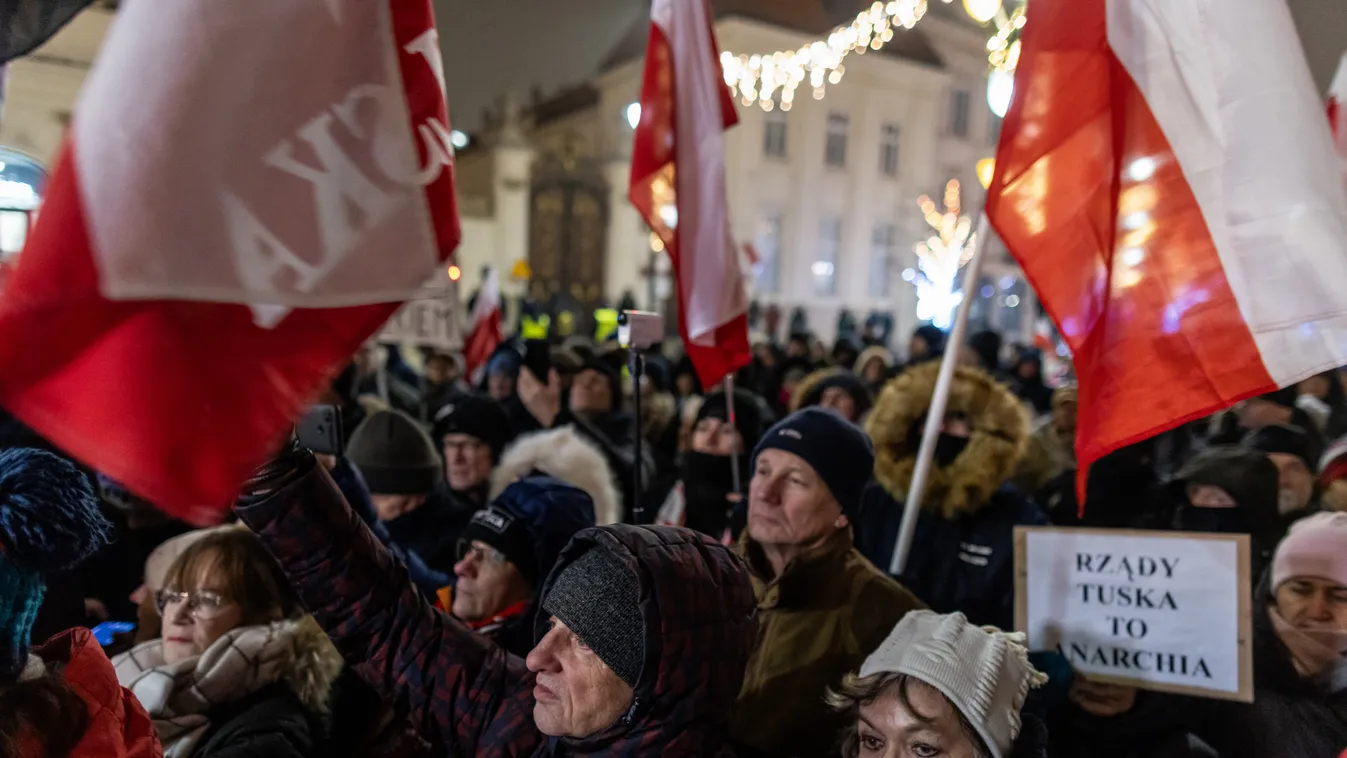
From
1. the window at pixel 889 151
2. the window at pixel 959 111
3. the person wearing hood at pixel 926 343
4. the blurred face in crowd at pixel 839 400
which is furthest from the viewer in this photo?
the window at pixel 959 111

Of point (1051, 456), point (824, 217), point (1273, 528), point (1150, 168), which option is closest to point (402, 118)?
point (1150, 168)

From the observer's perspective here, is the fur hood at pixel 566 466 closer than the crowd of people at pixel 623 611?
No

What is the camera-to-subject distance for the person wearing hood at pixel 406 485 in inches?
137

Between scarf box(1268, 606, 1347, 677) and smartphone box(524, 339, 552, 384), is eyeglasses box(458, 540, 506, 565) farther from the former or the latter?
smartphone box(524, 339, 552, 384)

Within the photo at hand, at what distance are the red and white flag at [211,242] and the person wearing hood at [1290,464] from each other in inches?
130

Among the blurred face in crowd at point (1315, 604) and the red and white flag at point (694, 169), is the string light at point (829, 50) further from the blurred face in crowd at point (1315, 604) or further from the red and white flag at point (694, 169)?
the blurred face in crowd at point (1315, 604)

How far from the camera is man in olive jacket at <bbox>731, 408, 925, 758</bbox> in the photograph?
82.2 inches

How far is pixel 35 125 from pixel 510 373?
4.01 m

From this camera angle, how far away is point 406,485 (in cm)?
352

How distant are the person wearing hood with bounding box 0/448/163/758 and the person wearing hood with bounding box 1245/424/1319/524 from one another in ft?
11.7

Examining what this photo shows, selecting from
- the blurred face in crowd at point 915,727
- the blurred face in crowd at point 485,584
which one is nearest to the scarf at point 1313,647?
the blurred face in crowd at point 915,727

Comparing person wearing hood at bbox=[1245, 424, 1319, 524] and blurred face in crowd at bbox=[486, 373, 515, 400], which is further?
blurred face in crowd at bbox=[486, 373, 515, 400]

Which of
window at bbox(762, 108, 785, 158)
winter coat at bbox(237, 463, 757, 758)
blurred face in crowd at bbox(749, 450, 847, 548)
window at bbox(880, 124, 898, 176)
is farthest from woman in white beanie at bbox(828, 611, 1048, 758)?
window at bbox(880, 124, 898, 176)

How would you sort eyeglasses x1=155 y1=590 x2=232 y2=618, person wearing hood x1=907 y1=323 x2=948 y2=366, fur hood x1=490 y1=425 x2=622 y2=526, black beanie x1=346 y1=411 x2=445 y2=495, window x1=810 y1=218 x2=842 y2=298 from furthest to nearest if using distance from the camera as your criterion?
window x1=810 y1=218 x2=842 y2=298, person wearing hood x1=907 y1=323 x2=948 y2=366, black beanie x1=346 y1=411 x2=445 y2=495, fur hood x1=490 y1=425 x2=622 y2=526, eyeglasses x1=155 y1=590 x2=232 y2=618
